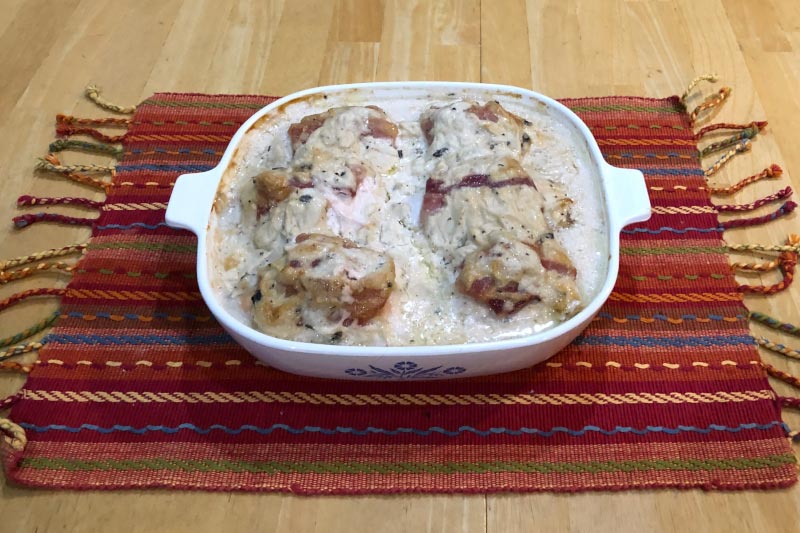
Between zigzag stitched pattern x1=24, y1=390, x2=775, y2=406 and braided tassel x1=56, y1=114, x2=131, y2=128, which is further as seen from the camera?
braided tassel x1=56, y1=114, x2=131, y2=128

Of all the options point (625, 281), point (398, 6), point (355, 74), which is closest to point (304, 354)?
point (625, 281)

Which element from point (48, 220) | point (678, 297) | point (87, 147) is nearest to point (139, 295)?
point (48, 220)

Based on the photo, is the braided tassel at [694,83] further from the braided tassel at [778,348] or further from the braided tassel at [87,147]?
the braided tassel at [87,147]

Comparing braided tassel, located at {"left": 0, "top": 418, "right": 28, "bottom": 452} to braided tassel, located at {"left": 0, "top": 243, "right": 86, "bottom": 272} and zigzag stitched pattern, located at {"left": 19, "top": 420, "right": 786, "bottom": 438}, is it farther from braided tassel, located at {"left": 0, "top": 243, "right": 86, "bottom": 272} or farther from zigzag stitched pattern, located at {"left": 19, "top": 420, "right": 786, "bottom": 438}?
braided tassel, located at {"left": 0, "top": 243, "right": 86, "bottom": 272}

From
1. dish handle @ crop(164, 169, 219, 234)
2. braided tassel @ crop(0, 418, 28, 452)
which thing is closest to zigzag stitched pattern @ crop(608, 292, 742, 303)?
dish handle @ crop(164, 169, 219, 234)

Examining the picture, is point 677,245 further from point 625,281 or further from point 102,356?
point 102,356

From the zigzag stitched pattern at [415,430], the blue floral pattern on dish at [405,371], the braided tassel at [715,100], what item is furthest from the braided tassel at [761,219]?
the blue floral pattern on dish at [405,371]

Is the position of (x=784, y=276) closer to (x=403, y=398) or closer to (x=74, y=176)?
(x=403, y=398)
